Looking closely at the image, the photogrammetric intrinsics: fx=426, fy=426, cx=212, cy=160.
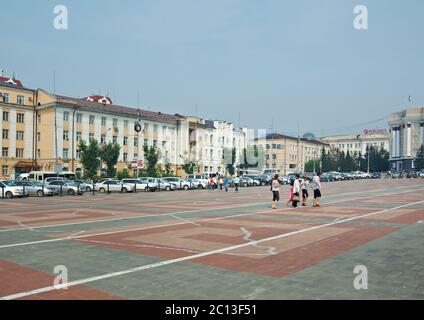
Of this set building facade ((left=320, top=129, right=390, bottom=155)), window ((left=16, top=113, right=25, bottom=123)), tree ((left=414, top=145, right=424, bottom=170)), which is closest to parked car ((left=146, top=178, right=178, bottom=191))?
window ((left=16, top=113, right=25, bottom=123))

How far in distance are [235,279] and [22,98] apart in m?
67.3

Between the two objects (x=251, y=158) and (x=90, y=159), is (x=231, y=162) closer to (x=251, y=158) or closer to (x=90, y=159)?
(x=251, y=158)

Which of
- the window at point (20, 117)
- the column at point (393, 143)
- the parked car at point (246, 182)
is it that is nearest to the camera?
the parked car at point (246, 182)

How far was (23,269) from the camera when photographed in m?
8.17

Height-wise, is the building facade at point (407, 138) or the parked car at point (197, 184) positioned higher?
the building facade at point (407, 138)

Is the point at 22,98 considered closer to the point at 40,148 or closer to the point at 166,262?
the point at 40,148

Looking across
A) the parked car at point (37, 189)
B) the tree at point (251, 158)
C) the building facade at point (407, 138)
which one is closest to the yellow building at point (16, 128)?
the parked car at point (37, 189)

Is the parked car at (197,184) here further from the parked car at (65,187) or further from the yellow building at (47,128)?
the yellow building at (47,128)

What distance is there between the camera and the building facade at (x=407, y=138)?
414ft

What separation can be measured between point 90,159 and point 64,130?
38.6 feet

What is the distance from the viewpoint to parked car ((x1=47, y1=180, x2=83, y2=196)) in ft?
126

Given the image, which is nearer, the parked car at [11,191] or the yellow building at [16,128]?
the parked car at [11,191]

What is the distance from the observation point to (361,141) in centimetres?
16512

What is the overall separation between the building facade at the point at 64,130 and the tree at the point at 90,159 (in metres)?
6.10
